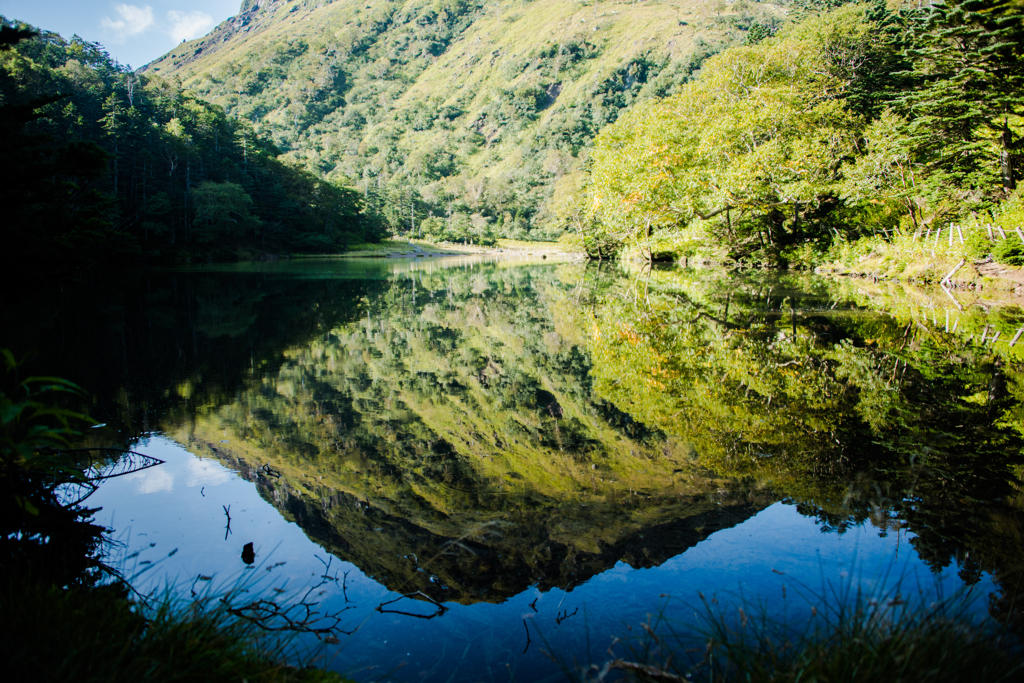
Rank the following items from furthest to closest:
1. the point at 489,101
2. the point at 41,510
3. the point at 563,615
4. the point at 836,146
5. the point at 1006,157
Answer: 1. the point at 489,101
2. the point at 836,146
3. the point at 1006,157
4. the point at 41,510
5. the point at 563,615

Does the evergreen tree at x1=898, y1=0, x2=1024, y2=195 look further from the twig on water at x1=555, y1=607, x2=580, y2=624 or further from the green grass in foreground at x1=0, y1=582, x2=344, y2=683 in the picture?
the green grass in foreground at x1=0, y1=582, x2=344, y2=683

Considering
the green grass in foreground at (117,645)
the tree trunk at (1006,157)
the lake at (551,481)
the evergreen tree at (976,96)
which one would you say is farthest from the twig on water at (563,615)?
the tree trunk at (1006,157)

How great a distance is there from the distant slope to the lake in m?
77.4

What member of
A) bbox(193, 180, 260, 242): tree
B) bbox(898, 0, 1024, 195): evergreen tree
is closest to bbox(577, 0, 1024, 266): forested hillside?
bbox(898, 0, 1024, 195): evergreen tree

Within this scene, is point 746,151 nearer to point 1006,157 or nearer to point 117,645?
point 1006,157

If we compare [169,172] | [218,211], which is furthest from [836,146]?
[169,172]

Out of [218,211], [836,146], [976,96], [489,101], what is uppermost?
[489,101]

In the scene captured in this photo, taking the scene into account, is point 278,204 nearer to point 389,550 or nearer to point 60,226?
point 60,226

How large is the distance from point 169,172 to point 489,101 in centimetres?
12656

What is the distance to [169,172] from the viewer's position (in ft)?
157

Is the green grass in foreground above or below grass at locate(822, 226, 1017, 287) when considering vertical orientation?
below

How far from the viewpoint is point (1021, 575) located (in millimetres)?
2826

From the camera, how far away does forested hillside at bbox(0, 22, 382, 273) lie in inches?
1425

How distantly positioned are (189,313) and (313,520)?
1188 cm
